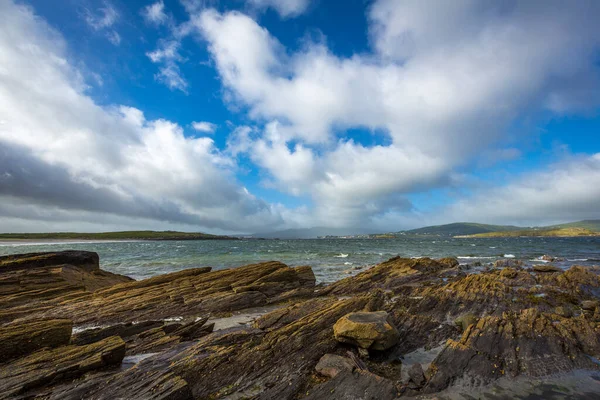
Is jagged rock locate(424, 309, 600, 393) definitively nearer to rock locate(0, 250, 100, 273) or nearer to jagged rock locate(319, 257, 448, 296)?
jagged rock locate(319, 257, 448, 296)

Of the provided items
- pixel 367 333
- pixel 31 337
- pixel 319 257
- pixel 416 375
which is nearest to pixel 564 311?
pixel 416 375

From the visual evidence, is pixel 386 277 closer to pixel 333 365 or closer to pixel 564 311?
pixel 564 311

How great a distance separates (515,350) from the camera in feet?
42.9

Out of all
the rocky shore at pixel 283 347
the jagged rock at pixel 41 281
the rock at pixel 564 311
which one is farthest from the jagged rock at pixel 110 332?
the rock at pixel 564 311

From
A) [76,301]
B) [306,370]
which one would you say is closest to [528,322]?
[306,370]

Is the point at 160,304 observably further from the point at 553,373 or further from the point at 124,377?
the point at 553,373

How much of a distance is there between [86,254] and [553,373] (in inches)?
1929

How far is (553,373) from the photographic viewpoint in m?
11.7

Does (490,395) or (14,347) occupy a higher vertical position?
(14,347)

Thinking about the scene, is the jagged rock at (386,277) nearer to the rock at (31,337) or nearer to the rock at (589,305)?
the rock at (589,305)

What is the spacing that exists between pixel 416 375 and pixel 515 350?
570 cm

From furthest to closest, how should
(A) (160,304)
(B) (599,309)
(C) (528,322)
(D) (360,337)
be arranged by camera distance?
(A) (160,304) → (B) (599,309) → (C) (528,322) → (D) (360,337)

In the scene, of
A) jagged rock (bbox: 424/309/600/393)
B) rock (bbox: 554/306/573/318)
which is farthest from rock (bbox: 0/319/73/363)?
rock (bbox: 554/306/573/318)

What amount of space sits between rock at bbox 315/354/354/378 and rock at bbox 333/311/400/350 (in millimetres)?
1399
